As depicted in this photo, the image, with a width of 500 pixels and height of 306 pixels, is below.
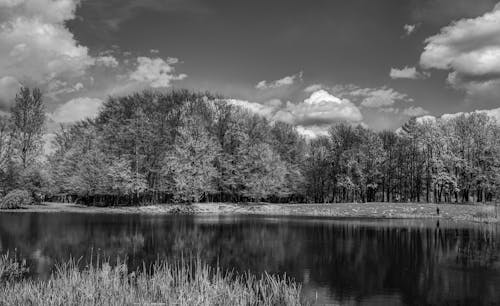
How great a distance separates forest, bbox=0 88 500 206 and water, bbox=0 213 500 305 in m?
34.5

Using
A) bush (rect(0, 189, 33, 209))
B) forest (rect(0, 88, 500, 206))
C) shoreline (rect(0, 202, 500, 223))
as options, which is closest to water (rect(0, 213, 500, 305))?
shoreline (rect(0, 202, 500, 223))

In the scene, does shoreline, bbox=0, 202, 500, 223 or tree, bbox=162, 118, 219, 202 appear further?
tree, bbox=162, 118, 219, 202

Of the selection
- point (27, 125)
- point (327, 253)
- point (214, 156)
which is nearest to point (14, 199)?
point (27, 125)

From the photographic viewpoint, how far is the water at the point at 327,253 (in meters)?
19.2

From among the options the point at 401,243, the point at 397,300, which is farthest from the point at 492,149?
the point at 397,300

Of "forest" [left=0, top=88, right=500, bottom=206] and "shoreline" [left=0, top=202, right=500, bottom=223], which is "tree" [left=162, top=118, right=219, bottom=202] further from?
"shoreline" [left=0, top=202, right=500, bottom=223]

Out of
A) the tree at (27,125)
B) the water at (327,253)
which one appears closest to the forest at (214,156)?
the tree at (27,125)

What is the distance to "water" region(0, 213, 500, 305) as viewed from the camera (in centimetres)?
1922

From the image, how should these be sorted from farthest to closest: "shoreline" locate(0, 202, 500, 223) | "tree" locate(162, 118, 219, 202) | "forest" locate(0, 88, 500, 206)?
"forest" locate(0, 88, 500, 206) < "tree" locate(162, 118, 219, 202) < "shoreline" locate(0, 202, 500, 223)

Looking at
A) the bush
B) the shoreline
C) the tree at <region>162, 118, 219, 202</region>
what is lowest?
the shoreline

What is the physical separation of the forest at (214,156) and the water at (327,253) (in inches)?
1359

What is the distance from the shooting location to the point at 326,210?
73625 millimetres

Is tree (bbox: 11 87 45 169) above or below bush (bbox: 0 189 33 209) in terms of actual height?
above

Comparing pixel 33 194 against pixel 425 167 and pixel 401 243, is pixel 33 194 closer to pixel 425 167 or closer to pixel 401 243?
pixel 401 243
